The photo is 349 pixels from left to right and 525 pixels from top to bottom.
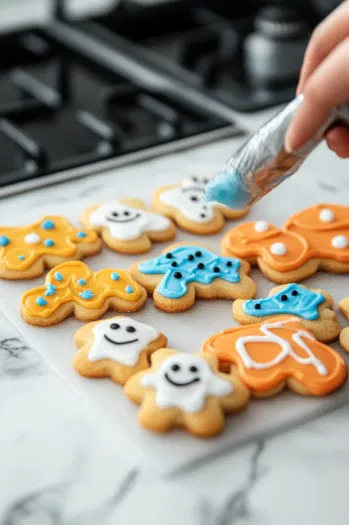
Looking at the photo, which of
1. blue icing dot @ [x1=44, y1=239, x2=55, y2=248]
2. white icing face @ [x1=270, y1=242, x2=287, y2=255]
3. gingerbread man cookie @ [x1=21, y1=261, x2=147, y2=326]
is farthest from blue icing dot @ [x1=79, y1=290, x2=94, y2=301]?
white icing face @ [x1=270, y1=242, x2=287, y2=255]

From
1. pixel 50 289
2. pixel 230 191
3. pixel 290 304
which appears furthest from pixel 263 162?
pixel 50 289

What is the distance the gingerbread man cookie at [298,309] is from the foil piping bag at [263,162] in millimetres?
106

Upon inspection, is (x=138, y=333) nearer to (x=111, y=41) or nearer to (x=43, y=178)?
(x=43, y=178)

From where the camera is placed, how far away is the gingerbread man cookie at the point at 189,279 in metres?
0.92

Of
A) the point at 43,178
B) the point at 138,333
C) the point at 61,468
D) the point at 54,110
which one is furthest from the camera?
the point at 54,110

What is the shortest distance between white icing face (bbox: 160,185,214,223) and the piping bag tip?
0.13 meters

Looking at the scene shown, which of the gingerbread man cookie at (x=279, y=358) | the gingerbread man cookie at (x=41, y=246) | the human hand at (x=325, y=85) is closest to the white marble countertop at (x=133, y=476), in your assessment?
the gingerbread man cookie at (x=279, y=358)

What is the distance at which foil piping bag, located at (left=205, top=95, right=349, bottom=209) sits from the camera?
83 centimetres

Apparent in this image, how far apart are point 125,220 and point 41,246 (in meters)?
0.11

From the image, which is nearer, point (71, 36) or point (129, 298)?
point (129, 298)

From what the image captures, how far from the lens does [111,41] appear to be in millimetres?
1547

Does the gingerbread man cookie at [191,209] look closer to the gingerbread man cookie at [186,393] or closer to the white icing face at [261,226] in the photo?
the white icing face at [261,226]

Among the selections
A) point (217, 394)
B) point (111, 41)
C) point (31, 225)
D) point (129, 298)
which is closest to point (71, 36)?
point (111, 41)

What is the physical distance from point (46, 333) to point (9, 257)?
13 centimetres
